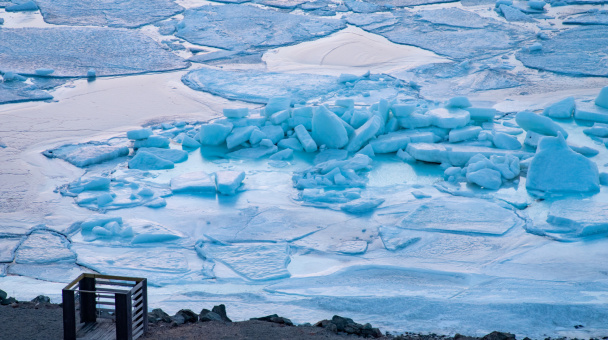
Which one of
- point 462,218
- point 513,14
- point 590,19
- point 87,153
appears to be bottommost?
point 87,153

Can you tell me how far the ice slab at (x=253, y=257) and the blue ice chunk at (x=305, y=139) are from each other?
174 centimetres

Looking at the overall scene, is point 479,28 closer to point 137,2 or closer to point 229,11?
point 229,11

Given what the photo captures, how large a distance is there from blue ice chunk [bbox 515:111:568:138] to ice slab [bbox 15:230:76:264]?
13.4ft

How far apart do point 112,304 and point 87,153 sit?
3.44m

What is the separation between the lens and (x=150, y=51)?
9242mm

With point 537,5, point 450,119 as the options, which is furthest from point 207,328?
point 537,5

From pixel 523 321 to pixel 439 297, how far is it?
48 cm

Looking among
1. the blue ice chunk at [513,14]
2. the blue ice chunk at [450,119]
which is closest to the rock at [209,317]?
the blue ice chunk at [450,119]

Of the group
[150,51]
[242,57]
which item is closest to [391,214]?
[242,57]

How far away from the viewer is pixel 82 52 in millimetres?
9078

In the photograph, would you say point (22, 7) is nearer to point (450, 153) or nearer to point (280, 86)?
point (280, 86)

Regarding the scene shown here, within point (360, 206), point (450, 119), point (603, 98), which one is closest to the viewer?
point (360, 206)

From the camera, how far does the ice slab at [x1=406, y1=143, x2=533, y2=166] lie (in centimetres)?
585

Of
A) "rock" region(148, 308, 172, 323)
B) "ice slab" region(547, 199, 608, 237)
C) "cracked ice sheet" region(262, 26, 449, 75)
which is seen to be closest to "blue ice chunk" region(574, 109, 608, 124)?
"ice slab" region(547, 199, 608, 237)
